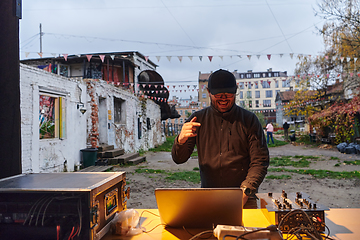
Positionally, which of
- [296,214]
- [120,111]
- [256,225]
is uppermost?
[120,111]

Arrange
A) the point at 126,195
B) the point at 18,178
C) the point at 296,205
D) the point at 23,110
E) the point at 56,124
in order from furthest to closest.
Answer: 1. the point at 56,124
2. the point at 23,110
3. the point at 126,195
4. the point at 18,178
5. the point at 296,205

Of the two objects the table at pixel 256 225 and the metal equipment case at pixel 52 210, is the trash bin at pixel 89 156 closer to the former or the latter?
the table at pixel 256 225

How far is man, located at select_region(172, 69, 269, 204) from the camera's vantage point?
7.16ft

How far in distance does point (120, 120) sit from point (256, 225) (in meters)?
12.8

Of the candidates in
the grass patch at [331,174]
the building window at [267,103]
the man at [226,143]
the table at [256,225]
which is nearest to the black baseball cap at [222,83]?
the man at [226,143]

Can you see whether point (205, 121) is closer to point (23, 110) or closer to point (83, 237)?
point (83, 237)

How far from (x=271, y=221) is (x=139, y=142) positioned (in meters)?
14.5

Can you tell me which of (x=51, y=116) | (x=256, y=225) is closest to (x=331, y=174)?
(x=256, y=225)

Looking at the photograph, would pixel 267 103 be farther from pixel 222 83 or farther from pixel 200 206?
pixel 200 206

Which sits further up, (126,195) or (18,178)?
(18,178)

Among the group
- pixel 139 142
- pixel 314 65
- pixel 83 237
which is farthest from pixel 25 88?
pixel 314 65

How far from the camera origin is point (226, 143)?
228 cm

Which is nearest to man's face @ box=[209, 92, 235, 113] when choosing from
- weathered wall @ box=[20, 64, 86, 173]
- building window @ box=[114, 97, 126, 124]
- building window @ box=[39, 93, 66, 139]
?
weathered wall @ box=[20, 64, 86, 173]

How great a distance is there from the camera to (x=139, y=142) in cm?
1564
